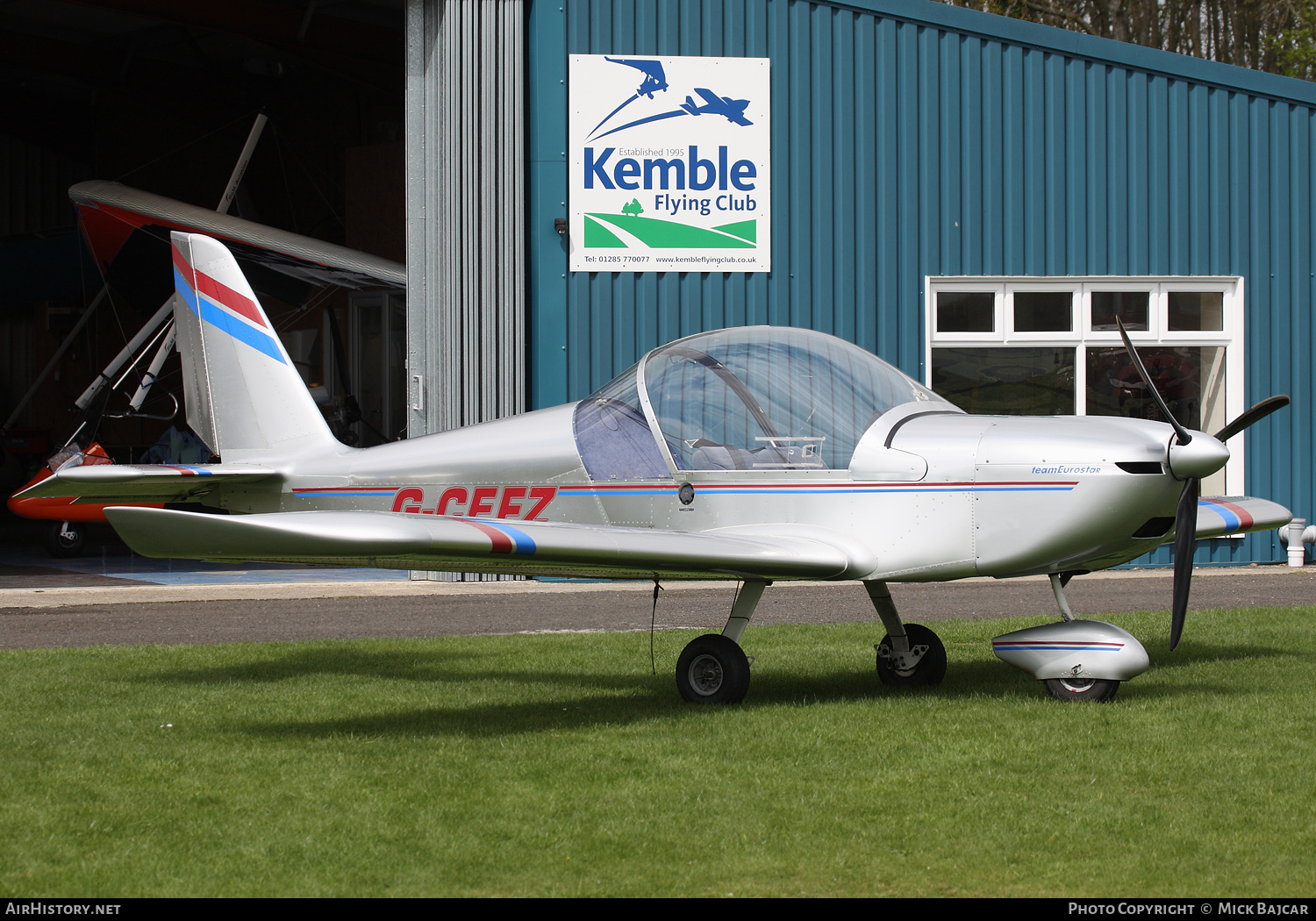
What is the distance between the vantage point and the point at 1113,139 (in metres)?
13.9

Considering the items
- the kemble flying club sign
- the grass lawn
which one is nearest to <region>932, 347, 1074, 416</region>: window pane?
the kemble flying club sign

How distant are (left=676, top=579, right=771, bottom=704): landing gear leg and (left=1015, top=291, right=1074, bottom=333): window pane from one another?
27.1 feet

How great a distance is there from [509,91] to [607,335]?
266cm

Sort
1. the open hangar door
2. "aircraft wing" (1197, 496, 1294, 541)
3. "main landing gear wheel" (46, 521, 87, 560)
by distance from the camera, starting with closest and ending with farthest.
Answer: "aircraft wing" (1197, 496, 1294, 541) → "main landing gear wheel" (46, 521, 87, 560) → the open hangar door

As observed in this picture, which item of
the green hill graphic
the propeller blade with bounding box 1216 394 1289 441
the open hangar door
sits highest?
the open hangar door

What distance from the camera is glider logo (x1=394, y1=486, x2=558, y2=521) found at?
6980mm

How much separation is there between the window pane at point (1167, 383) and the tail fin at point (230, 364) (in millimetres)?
8885

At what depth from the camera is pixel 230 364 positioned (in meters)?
8.36

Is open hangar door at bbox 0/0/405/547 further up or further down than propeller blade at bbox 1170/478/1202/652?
further up

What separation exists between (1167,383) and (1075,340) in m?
1.16

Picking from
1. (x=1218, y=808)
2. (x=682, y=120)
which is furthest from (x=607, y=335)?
(x=1218, y=808)

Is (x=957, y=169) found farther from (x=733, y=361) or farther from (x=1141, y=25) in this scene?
(x=1141, y=25)

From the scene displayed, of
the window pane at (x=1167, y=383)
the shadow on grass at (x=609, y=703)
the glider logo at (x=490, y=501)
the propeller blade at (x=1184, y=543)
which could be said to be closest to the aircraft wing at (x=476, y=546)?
the glider logo at (x=490, y=501)

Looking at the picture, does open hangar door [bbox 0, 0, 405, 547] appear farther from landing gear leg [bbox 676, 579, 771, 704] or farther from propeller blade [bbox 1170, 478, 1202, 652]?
Result: propeller blade [bbox 1170, 478, 1202, 652]
